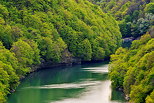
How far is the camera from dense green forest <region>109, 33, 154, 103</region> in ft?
221

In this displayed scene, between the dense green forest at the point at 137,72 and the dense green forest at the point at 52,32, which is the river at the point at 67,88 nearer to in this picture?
the dense green forest at the point at 137,72

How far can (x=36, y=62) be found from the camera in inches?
4840

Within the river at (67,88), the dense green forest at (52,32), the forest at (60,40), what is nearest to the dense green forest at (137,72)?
the forest at (60,40)

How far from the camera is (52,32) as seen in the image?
145 metres

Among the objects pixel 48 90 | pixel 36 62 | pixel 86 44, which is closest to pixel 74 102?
pixel 48 90

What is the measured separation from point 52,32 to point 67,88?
5383 cm

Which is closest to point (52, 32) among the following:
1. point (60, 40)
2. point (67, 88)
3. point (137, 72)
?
point (60, 40)

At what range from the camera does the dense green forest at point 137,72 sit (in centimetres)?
6731

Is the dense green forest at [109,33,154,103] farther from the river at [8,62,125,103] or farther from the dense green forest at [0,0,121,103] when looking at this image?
the dense green forest at [0,0,121,103]

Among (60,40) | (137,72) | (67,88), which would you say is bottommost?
(67,88)

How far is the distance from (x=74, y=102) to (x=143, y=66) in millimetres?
15754

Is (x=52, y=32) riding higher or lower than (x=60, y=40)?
higher

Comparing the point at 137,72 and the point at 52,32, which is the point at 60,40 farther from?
the point at 137,72

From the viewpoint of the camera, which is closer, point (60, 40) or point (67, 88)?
point (67, 88)
